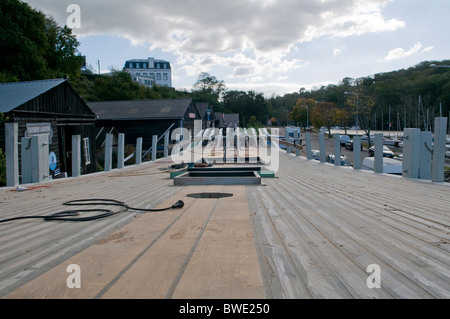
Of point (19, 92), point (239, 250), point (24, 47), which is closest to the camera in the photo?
point (239, 250)

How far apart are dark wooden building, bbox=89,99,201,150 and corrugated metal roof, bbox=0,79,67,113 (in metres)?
13.6

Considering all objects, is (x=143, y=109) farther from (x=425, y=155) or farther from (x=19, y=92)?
(x=425, y=155)

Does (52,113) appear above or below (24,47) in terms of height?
below

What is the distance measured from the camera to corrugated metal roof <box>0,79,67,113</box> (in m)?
13.3

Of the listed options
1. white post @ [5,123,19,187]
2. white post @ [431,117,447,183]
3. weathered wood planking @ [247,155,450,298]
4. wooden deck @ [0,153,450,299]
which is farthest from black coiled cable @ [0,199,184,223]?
white post @ [431,117,447,183]

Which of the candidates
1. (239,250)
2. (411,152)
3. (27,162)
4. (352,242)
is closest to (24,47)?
(27,162)

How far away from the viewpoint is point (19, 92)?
15195 millimetres

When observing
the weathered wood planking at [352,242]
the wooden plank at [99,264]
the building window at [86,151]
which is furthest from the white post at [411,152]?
the building window at [86,151]

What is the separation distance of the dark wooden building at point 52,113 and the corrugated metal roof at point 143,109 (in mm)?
9639

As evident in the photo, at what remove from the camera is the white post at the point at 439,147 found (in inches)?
242

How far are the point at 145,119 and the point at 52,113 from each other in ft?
47.3

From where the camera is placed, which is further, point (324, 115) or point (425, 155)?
point (324, 115)

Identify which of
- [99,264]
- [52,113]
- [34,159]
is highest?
[52,113]

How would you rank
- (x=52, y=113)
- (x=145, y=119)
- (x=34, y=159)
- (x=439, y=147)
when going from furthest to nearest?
(x=145, y=119)
(x=52, y=113)
(x=34, y=159)
(x=439, y=147)
